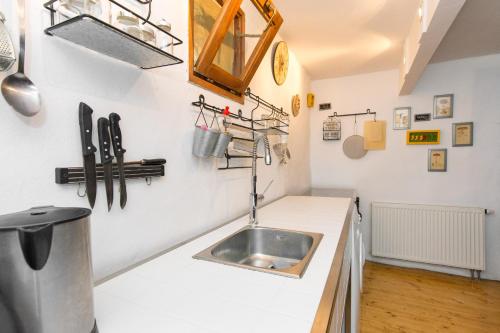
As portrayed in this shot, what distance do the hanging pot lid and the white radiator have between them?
645 mm

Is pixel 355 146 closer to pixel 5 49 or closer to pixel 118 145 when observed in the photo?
pixel 118 145

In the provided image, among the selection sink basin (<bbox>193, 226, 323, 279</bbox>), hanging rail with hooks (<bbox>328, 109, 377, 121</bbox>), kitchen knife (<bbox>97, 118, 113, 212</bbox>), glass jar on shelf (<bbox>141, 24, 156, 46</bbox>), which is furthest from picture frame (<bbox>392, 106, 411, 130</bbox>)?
kitchen knife (<bbox>97, 118, 113, 212</bbox>)

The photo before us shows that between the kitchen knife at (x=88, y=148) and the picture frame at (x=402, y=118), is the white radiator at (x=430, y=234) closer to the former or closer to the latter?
the picture frame at (x=402, y=118)

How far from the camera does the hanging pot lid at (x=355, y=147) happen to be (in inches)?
131

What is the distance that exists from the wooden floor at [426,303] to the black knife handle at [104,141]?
2.21 m

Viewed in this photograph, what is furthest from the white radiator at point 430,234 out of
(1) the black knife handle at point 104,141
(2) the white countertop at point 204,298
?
(1) the black knife handle at point 104,141

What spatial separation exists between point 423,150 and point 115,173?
10.9 ft

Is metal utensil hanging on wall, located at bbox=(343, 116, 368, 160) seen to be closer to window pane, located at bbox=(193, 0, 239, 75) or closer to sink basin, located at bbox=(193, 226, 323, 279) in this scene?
window pane, located at bbox=(193, 0, 239, 75)


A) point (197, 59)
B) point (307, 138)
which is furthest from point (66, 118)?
point (307, 138)

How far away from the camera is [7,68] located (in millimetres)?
541

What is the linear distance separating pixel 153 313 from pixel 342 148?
3249 mm

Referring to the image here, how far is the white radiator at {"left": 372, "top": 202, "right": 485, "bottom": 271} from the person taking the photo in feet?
9.22

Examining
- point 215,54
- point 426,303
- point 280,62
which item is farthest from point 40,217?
point 426,303

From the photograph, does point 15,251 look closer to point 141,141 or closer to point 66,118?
point 66,118
